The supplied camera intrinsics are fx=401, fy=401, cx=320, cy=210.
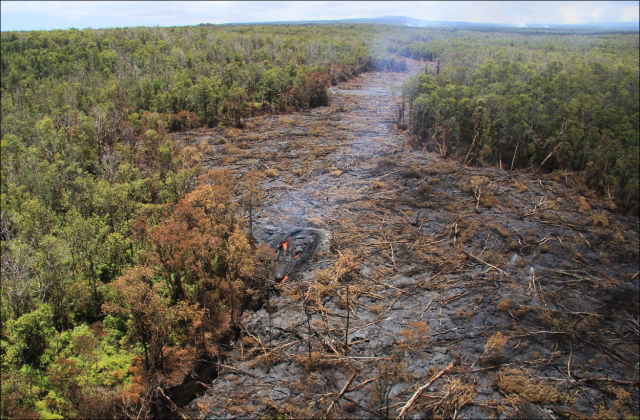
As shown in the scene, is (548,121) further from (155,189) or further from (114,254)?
(114,254)

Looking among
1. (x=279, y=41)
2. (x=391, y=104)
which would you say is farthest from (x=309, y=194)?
(x=279, y=41)

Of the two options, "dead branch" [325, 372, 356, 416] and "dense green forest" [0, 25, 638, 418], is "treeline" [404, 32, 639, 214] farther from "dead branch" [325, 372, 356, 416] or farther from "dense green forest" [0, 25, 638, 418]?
"dead branch" [325, 372, 356, 416]

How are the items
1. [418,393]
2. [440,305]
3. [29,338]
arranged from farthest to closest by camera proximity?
1. [440,305]
2. [29,338]
3. [418,393]

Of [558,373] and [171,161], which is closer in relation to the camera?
[558,373]

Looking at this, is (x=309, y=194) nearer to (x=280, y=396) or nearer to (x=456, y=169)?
(x=456, y=169)

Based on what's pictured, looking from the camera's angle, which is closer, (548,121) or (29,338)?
(29,338)

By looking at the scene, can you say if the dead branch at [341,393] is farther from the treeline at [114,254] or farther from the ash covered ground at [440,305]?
the treeline at [114,254]

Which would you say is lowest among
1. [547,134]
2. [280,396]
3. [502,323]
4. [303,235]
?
[280,396]

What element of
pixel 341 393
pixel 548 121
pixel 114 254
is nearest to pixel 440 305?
pixel 341 393
